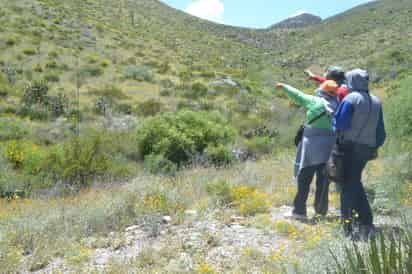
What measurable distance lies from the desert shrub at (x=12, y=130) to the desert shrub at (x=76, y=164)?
279 centimetres

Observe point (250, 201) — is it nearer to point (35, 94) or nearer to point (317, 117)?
point (317, 117)

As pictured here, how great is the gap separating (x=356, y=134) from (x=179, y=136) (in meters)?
7.58

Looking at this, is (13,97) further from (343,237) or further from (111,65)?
(343,237)

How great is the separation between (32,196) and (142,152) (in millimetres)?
4052

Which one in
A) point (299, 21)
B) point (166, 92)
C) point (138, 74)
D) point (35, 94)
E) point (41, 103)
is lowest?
point (41, 103)

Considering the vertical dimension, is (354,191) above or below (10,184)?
above

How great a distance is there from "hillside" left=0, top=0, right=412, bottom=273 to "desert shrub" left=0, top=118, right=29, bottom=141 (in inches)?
1.6

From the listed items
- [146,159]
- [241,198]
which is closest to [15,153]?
[146,159]

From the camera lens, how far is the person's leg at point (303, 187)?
17.8ft

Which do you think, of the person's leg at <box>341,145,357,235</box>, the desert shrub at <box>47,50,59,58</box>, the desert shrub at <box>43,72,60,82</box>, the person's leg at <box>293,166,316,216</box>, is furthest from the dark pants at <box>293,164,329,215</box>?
the desert shrub at <box>47,50,59,58</box>

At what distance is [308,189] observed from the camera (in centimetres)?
550

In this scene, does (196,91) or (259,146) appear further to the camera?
(196,91)

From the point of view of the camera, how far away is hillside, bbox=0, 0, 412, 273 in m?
4.86

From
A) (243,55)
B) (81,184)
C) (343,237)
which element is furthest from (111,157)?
(243,55)
